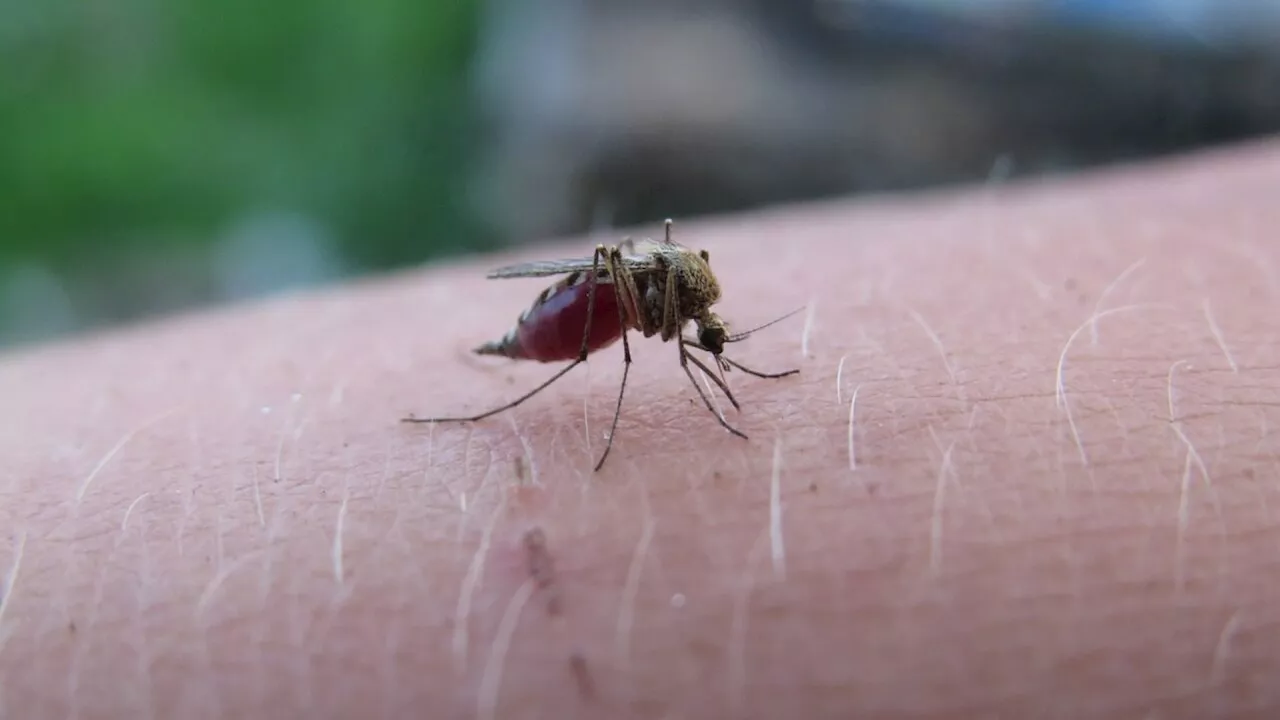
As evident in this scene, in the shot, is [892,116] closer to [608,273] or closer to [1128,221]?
[1128,221]

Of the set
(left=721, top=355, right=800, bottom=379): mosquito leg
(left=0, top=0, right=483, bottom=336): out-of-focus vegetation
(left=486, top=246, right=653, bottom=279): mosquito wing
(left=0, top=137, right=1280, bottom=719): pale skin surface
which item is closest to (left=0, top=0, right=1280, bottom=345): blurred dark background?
(left=0, top=0, right=483, bottom=336): out-of-focus vegetation

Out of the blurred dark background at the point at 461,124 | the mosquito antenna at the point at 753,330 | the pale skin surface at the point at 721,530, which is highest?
the blurred dark background at the point at 461,124

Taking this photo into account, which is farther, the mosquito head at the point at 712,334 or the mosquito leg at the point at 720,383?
the mosquito head at the point at 712,334

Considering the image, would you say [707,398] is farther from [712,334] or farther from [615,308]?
[615,308]

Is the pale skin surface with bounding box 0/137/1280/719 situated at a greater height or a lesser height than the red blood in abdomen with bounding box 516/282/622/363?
lesser

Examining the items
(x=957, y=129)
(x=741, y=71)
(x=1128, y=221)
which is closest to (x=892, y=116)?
(x=957, y=129)

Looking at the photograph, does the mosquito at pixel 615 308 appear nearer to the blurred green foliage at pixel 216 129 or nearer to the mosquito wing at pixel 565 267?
the mosquito wing at pixel 565 267

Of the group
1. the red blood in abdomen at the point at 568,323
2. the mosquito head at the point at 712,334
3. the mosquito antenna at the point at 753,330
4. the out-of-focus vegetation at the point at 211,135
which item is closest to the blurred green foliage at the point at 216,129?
the out-of-focus vegetation at the point at 211,135

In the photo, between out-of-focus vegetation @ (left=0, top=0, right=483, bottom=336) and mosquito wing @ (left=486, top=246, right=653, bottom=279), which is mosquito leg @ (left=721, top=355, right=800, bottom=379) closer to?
mosquito wing @ (left=486, top=246, right=653, bottom=279)
